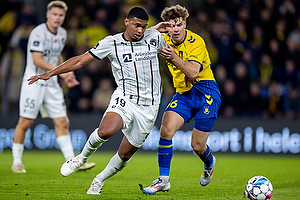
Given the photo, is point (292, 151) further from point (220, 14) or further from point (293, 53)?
point (220, 14)

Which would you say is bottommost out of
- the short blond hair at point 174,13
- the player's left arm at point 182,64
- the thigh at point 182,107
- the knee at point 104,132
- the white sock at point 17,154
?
the white sock at point 17,154

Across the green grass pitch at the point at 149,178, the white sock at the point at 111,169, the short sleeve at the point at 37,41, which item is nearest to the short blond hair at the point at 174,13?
the white sock at the point at 111,169

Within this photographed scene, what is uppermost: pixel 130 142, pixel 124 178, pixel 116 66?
pixel 116 66

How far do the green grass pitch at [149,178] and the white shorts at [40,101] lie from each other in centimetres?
107

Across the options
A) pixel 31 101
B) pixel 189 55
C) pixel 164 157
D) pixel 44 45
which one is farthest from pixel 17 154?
pixel 189 55

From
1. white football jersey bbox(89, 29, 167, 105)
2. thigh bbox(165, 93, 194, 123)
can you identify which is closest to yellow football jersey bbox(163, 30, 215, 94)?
thigh bbox(165, 93, 194, 123)

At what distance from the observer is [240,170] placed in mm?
9562

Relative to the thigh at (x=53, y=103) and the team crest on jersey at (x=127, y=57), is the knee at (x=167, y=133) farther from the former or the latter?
the thigh at (x=53, y=103)

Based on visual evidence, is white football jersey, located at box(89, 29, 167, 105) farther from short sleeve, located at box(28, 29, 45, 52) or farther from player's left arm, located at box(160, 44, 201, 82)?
short sleeve, located at box(28, 29, 45, 52)

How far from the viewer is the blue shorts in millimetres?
6801

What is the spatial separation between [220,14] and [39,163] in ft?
23.6


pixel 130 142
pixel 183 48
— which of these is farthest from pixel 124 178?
pixel 183 48

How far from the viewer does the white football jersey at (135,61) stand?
6.00 metres

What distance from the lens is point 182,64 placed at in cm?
620
